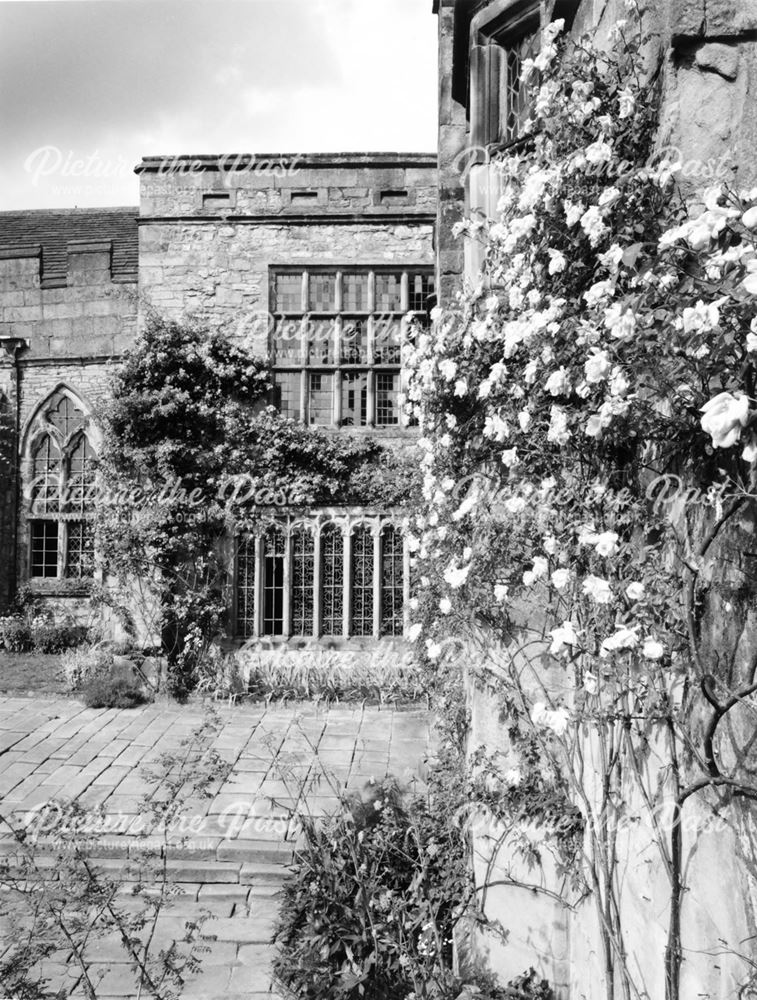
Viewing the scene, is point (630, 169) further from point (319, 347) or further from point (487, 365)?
point (319, 347)

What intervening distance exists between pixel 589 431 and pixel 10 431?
416 inches

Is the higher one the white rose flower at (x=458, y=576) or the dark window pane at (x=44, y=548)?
the white rose flower at (x=458, y=576)

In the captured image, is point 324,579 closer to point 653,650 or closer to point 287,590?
point 287,590

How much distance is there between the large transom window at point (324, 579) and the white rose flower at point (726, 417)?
747 cm

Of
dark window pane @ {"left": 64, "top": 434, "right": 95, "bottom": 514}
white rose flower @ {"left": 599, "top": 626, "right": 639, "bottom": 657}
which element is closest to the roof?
dark window pane @ {"left": 64, "top": 434, "right": 95, "bottom": 514}

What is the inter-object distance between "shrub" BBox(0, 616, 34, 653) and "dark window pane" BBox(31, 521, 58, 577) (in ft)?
3.31

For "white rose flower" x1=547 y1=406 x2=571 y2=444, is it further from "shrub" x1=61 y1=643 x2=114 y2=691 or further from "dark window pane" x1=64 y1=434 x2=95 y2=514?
"dark window pane" x1=64 y1=434 x2=95 y2=514

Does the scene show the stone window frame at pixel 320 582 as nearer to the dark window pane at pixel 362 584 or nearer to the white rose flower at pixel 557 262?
the dark window pane at pixel 362 584

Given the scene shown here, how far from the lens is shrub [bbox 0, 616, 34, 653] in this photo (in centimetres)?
973

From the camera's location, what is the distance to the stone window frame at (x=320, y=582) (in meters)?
8.81

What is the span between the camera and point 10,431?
34.6ft

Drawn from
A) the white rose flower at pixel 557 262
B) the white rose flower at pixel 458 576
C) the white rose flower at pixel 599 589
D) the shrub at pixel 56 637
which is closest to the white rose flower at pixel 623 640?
the white rose flower at pixel 599 589

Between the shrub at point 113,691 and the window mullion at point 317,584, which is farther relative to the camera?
the window mullion at point 317,584

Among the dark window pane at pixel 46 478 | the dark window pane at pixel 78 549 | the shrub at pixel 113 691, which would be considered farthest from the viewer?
the dark window pane at pixel 46 478
